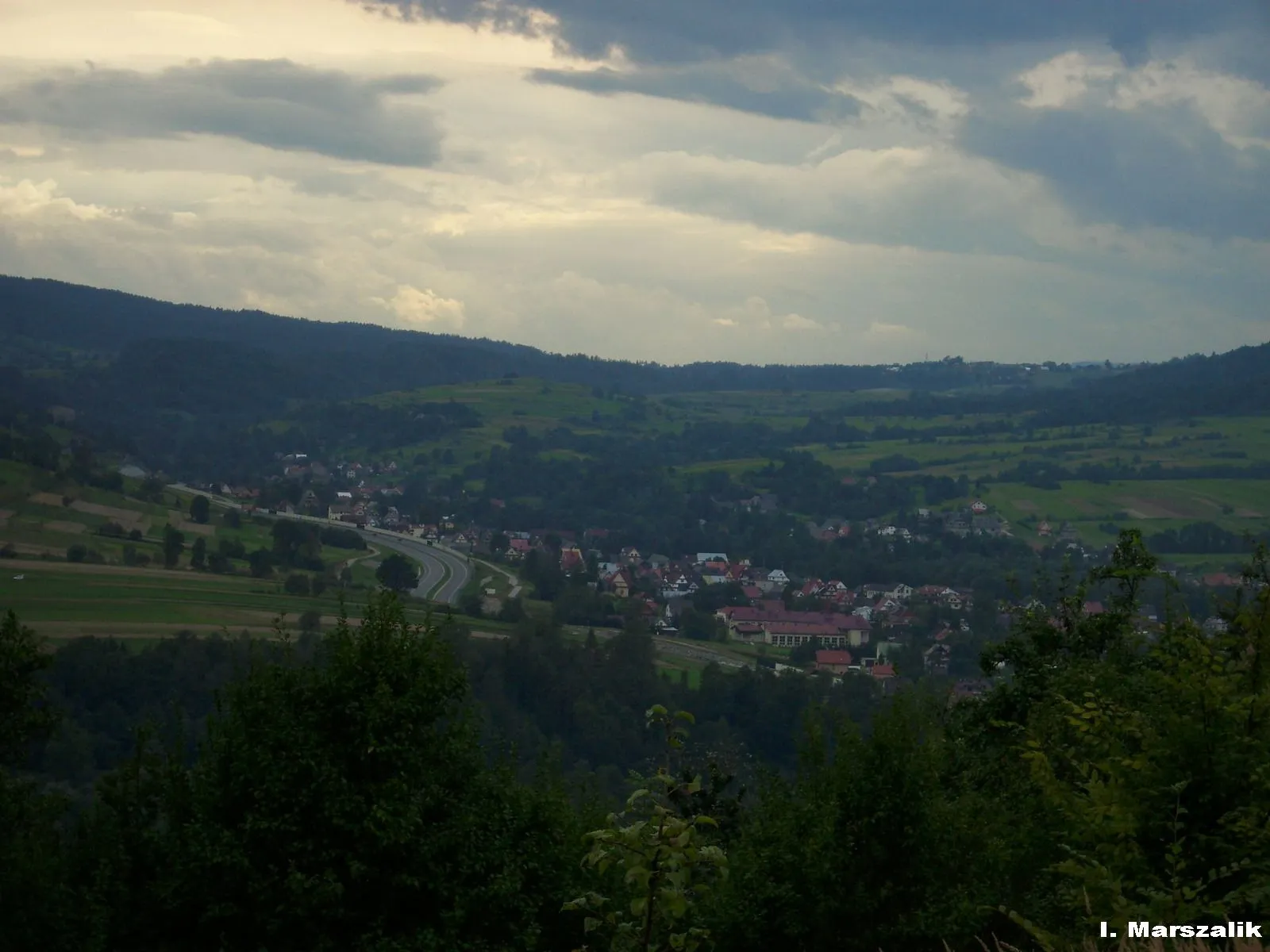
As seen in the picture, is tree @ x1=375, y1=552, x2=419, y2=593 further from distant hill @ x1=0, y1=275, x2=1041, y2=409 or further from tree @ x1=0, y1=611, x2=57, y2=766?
distant hill @ x1=0, y1=275, x2=1041, y2=409

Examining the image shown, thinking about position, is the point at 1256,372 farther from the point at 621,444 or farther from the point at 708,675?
the point at 708,675

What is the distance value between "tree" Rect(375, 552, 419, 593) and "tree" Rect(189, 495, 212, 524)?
11.9m

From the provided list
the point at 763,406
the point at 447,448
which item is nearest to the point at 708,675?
the point at 447,448

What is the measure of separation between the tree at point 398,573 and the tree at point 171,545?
9.14m

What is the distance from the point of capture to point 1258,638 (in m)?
7.27

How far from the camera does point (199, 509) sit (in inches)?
2835

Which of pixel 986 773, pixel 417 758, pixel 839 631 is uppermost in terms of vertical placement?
pixel 417 758

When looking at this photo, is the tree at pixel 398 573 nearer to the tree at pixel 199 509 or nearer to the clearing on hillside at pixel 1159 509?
the tree at pixel 199 509

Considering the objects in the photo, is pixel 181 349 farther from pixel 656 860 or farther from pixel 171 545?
pixel 656 860

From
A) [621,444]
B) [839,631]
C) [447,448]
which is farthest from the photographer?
[621,444]

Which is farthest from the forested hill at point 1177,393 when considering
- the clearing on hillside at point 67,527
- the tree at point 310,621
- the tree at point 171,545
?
the clearing on hillside at point 67,527

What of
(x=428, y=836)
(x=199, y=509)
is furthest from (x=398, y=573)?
(x=428, y=836)

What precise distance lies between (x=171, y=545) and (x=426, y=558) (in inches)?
747

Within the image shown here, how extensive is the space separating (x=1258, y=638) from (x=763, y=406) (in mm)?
173722
